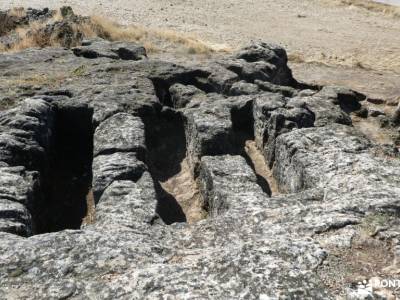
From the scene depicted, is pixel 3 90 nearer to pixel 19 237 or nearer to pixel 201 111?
pixel 201 111

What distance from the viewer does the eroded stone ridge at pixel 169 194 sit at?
5.66m

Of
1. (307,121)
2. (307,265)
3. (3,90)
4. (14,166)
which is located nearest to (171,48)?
(3,90)

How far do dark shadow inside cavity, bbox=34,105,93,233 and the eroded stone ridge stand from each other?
3 centimetres

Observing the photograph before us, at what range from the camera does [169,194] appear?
10242mm

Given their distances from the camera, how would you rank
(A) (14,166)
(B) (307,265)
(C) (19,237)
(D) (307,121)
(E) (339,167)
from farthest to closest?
(D) (307,121)
(A) (14,166)
(E) (339,167)
(C) (19,237)
(B) (307,265)

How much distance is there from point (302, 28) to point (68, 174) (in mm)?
30708

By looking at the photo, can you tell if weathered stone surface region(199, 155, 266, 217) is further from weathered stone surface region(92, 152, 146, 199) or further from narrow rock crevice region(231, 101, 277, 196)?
weathered stone surface region(92, 152, 146, 199)

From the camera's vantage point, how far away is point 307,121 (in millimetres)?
11648

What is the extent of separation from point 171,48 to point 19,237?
1917 cm

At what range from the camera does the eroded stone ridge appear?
18.6 feet

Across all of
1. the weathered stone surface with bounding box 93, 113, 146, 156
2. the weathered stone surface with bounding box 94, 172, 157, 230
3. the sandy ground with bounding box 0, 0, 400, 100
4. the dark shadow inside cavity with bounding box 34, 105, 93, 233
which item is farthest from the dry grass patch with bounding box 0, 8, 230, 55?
the weathered stone surface with bounding box 94, 172, 157, 230

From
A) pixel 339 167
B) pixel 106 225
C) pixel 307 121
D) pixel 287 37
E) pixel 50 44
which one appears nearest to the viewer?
pixel 106 225

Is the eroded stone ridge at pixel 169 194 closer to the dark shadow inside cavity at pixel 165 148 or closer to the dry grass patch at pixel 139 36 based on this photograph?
the dark shadow inside cavity at pixel 165 148

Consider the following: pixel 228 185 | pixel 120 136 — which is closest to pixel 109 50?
pixel 120 136
